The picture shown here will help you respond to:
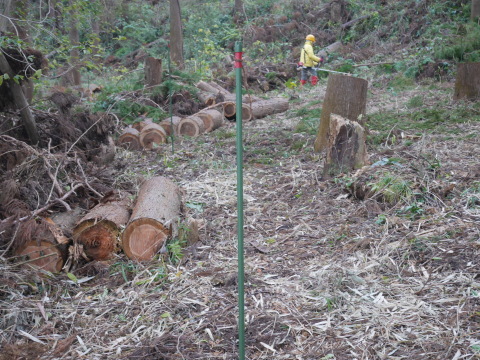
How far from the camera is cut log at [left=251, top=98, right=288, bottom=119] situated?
1155 cm

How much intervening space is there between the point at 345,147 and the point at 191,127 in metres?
4.99

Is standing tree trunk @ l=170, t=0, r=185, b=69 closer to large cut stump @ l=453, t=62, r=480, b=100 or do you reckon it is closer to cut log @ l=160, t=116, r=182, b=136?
cut log @ l=160, t=116, r=182, b=136

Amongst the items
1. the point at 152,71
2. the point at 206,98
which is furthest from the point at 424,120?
the point at 152,71

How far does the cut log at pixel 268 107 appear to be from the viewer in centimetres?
1155

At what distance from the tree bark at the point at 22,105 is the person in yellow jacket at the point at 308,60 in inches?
333

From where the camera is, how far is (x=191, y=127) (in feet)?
34.6

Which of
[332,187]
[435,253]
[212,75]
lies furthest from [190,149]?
[212,75]

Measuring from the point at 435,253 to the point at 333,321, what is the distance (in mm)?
1245

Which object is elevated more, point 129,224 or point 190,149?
point 129,224

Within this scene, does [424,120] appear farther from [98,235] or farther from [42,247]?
[42,247]

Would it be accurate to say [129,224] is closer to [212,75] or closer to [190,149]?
[190,149]

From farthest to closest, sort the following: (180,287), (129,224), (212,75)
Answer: (212,75) → (129,224) → (180,287)

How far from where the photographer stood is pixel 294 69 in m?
16.7

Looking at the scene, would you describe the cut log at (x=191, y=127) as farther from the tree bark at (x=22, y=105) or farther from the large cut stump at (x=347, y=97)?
the large cut stump at (x=347, y=97)
